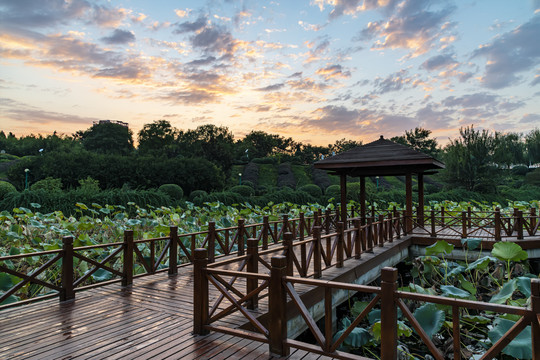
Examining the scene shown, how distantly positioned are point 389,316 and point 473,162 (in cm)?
2852

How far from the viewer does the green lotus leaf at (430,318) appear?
4.19 meters

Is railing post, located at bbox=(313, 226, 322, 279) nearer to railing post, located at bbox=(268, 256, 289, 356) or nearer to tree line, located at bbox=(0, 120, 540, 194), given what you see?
railing post, located at bbox=(268, 256, 289, 356)

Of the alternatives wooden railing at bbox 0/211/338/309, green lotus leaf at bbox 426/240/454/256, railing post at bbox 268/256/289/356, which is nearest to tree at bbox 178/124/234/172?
wooden railing at bbox 0/211/338/309

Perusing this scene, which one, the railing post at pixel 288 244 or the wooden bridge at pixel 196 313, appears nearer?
the wooden bridge at pixel 196 313

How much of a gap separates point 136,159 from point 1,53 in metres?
13.7

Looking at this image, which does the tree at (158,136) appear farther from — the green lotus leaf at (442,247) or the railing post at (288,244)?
the railing post at (288,244)

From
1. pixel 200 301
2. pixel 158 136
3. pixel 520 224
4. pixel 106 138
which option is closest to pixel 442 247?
pixel 520 224

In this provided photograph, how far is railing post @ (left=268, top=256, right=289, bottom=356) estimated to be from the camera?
3.52m

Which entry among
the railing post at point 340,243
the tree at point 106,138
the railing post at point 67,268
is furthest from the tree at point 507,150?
the tree at point 106,138

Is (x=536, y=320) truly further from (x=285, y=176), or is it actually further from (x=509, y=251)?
(x=285, y=176)

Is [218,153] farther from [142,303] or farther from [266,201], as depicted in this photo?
[142,303]

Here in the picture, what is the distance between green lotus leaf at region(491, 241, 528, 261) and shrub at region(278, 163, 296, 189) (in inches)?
1103

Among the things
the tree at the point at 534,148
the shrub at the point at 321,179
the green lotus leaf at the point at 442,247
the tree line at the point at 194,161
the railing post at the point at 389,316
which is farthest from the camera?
the tree at the point at 534,148

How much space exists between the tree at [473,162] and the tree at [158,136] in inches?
1179
